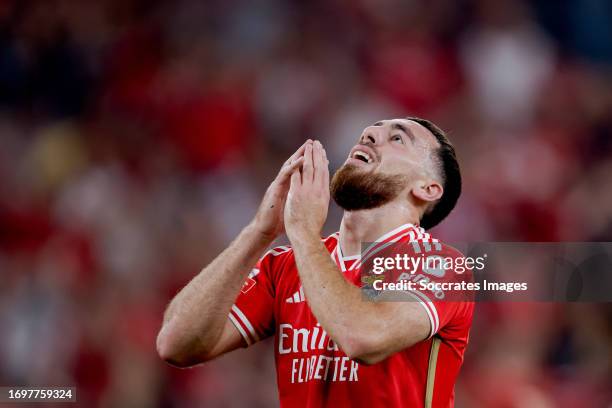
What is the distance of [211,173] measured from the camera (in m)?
5.22

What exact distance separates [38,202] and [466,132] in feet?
9.32

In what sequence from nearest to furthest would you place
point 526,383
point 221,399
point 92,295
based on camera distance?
1. point 526,383
2. point 221,399
3. point 92,295

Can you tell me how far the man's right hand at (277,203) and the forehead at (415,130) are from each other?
0.43 metres

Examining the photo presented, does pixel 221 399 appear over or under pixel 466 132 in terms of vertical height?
under

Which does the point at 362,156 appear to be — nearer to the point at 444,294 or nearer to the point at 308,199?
the point at 308,199

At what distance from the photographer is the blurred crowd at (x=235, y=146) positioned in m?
4.37

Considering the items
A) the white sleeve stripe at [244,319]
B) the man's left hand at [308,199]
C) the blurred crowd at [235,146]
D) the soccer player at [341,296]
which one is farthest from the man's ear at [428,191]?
the blurred crowd at [235,146]

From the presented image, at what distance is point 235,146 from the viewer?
5281 millimetres

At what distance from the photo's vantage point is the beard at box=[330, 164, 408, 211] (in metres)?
2.61

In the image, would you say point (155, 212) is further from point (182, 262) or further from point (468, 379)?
point (468, 379)

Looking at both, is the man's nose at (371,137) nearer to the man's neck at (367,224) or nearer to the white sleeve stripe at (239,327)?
the man's neck at (367,224)

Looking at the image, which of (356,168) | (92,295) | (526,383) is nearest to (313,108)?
(92,295)

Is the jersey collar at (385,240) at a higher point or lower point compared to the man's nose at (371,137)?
lower

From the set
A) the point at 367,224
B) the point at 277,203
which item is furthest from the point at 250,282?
the point at 367,224
